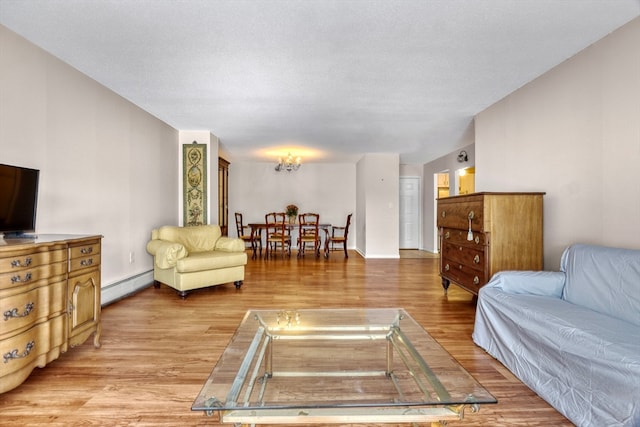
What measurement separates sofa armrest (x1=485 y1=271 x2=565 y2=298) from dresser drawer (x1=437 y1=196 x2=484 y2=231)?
627mm

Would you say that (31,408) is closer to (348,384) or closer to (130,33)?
(348,384)

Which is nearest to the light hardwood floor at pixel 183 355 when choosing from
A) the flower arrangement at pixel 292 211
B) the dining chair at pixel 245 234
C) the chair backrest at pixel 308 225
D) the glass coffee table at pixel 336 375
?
the glass coffee table at pixel 336 375

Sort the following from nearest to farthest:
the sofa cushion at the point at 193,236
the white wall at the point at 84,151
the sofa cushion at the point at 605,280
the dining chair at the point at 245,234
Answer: the sofa cushion at the point at 605,280 → the white wall at the point at 84,151 → the sofa cushion at the point at 193,236 → the dining chair at the point at 245,234

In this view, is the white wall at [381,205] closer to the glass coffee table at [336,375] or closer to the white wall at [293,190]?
the white wall at [293,190]

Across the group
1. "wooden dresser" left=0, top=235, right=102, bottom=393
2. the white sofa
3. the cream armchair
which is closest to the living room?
the cream armchair

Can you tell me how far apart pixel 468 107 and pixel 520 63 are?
3.48 ft

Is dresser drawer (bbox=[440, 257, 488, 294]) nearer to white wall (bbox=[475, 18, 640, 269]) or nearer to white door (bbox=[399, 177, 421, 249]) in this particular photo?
white wall (bbox=[475, 18, 640, 269])

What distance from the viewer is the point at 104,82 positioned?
296 centimetres

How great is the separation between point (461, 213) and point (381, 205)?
3.45 meters

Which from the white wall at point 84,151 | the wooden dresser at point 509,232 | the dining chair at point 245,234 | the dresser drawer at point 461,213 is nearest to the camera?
the white wall at point 84,151

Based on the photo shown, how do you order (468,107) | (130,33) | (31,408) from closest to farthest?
(31,408), (130,33), (468,107)

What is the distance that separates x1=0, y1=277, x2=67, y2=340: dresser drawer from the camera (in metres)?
1.51

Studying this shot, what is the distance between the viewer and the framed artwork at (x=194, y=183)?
4703 millimetres

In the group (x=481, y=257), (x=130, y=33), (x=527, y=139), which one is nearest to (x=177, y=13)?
(x=130, y=33)
